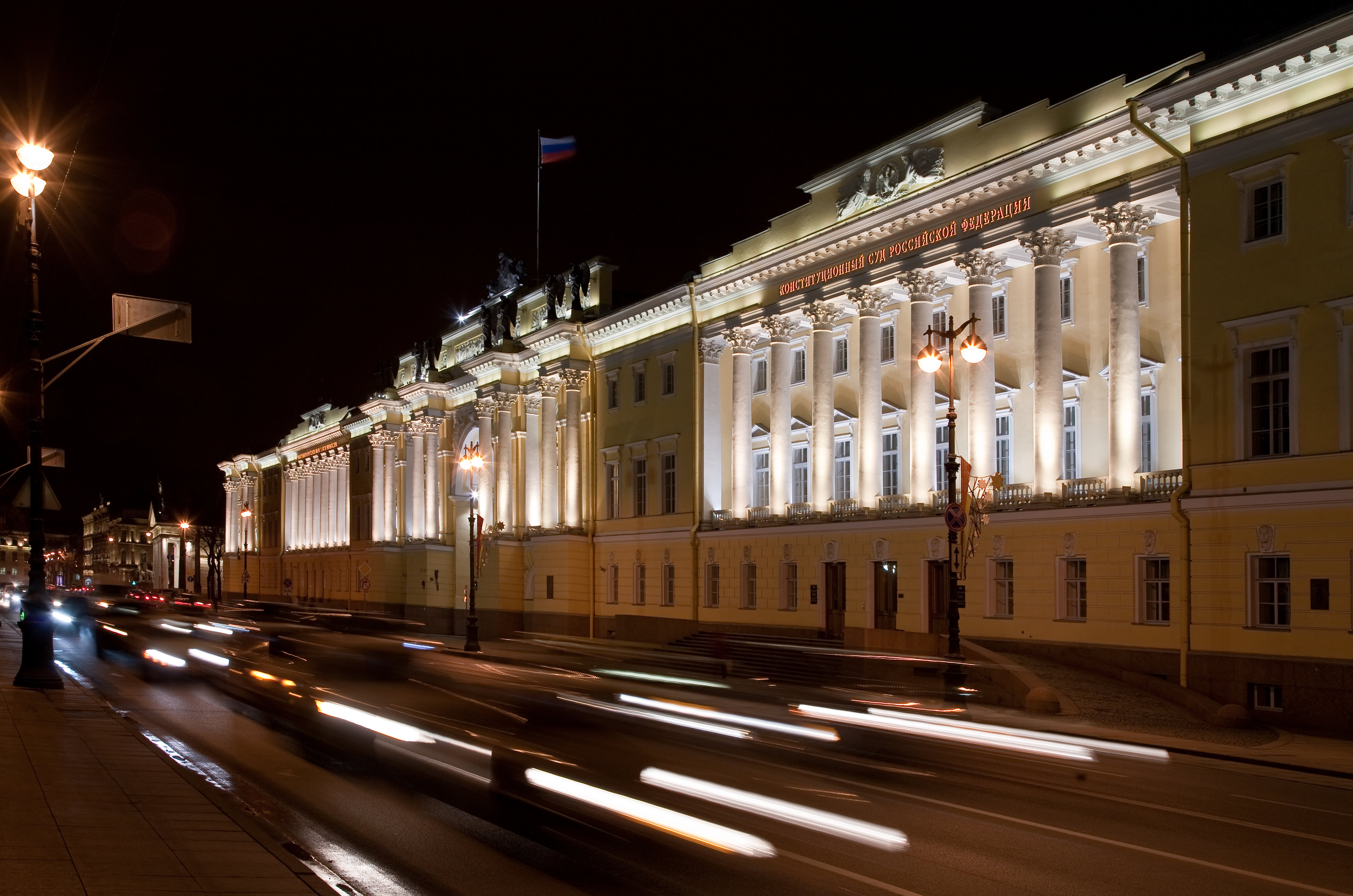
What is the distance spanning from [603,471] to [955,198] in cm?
2386

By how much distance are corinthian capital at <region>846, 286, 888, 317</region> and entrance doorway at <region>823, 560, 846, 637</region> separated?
8551mm

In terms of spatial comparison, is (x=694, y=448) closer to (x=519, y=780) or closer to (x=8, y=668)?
(x=8, y=668)

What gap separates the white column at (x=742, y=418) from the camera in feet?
143

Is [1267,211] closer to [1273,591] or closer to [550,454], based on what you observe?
[1273,591]

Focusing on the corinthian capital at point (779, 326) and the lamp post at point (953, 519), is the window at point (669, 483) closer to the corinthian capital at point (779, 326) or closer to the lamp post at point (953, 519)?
the corinthian capital at point (779, 326)

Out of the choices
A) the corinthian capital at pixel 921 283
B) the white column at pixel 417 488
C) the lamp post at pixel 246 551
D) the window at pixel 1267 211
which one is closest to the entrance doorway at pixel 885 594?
the corinthian capital at pixel 921 283

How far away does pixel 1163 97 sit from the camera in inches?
1077

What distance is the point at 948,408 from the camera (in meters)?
35.2

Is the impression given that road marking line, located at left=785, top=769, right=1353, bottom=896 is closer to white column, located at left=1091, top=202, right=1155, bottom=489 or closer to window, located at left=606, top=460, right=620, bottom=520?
white column, located at left=1091, top=202, right=1155, bottom=489

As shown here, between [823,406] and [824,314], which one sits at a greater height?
[824,314]

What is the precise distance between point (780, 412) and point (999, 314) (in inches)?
378

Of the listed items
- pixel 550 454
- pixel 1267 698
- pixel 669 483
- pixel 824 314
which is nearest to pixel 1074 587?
pixel 1267 698

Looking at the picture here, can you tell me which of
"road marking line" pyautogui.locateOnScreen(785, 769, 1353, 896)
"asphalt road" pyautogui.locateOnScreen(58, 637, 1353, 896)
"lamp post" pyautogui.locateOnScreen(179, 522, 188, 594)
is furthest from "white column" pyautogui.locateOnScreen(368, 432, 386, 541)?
"road marking line" pyautogui.locateOnScreen(785, 769, 1353, 896)

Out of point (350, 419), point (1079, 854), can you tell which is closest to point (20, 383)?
point (1079, 854)
